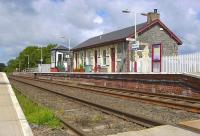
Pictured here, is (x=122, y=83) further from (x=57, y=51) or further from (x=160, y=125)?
(x=57, y=51)

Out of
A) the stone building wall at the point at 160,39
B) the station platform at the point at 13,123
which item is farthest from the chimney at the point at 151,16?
the station platform at the point at 13,123

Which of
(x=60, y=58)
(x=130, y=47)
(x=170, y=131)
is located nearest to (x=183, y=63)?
(x=170, y=131)

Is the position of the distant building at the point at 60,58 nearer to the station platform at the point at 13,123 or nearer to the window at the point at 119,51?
the window at the point at 119,51

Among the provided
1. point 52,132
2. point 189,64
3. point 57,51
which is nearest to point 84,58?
point 57,51

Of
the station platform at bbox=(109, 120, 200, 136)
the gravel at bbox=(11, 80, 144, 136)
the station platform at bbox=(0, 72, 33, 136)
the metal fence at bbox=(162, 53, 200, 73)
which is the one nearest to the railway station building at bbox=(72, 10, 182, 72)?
the metal fence at bbox=(162, 53, 200, 73)

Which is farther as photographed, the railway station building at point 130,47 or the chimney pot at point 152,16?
the chimney pot at point 152,16

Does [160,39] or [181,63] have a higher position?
[160,39]

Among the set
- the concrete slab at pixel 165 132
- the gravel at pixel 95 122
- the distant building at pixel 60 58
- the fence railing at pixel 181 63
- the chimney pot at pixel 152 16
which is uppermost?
the chimney pot at pixel 152 16

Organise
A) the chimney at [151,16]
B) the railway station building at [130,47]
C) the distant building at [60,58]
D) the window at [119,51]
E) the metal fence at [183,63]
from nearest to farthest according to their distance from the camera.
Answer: the metal fence at [183,63], the railway station building at [130,47], the window at [119,51], the chimney at [151,16], the distant building at [60,58]

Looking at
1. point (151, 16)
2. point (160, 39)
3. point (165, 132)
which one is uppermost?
point (151, 16)

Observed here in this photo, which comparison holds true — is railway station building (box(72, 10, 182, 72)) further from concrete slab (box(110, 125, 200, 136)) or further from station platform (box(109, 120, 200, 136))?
concrete slab (box(110, 125, 200, 136))

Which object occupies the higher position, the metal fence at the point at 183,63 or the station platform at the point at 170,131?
the metal fence at the point at 183,63

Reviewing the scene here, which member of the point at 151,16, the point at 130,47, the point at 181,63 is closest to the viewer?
the point at 181,63

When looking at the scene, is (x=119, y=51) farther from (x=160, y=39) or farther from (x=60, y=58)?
(x=60, y=58)
